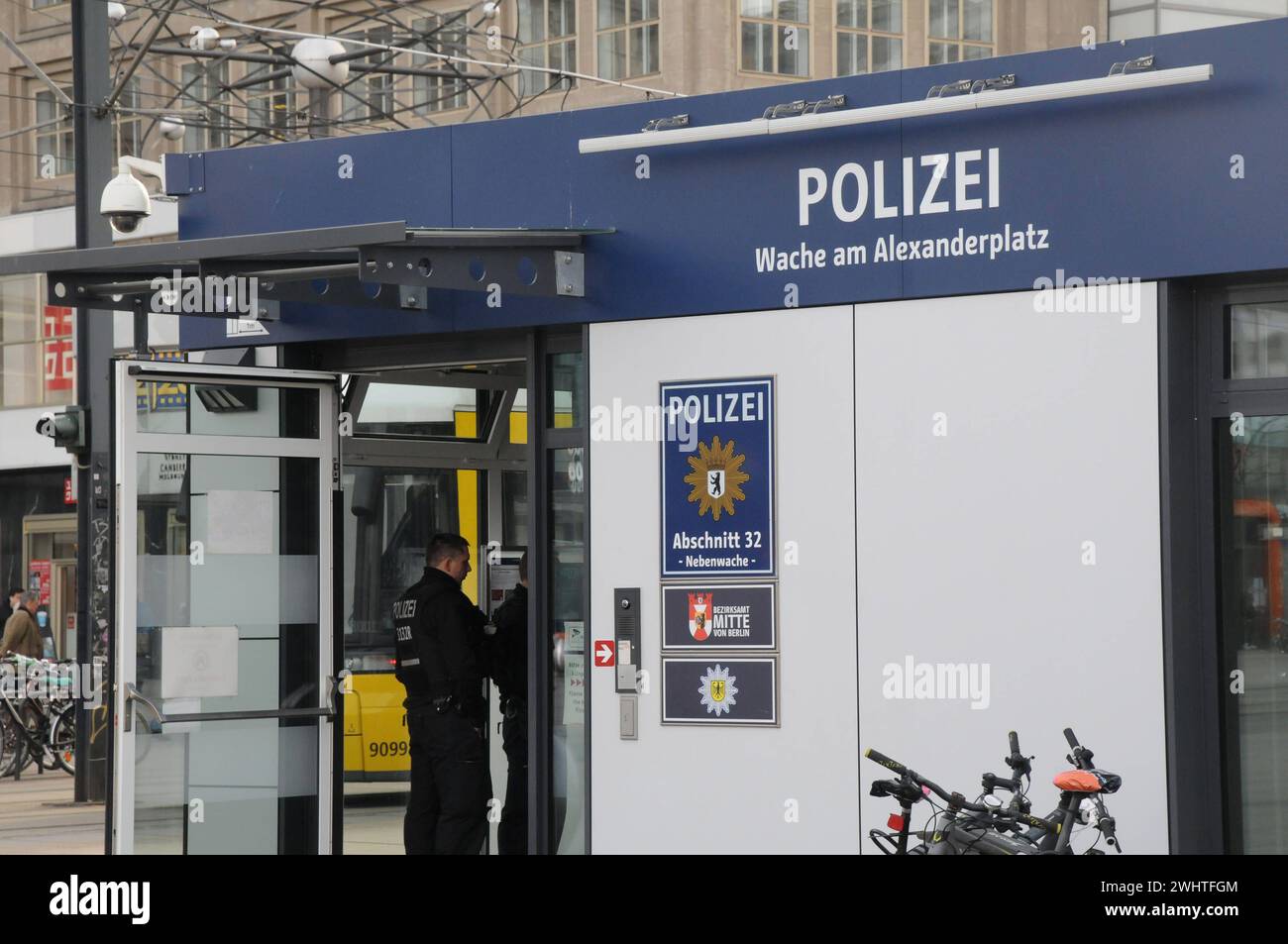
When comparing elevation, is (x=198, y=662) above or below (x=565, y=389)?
below

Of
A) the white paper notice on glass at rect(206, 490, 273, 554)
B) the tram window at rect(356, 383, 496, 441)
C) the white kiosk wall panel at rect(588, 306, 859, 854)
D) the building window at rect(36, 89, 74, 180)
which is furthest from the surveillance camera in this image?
the building window at rect(36, 89, 74, 180)

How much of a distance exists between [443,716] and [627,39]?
919 inches

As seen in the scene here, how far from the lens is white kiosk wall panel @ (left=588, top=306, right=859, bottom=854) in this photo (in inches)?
298

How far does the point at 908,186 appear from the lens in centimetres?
751

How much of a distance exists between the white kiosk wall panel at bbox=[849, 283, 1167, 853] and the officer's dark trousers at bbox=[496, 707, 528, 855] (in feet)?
9.26

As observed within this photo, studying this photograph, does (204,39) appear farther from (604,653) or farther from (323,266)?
(604,653)

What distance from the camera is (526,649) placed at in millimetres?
9805

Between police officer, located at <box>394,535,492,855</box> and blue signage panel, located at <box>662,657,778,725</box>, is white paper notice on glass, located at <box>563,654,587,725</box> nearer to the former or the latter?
blue signage panel, located at <box>662,657,778,725</box>

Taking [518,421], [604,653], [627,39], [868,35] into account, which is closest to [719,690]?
[604,653]

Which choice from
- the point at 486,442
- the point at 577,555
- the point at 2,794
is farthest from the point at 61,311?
the point at 577,555

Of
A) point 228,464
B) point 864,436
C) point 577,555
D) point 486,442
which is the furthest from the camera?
point 486,442

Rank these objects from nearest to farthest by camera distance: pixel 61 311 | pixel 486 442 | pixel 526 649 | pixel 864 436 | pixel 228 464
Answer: pixel 864 436 → pixel 228 464 → pixel 526 649 → pixel 486 442 → pixel 61 311
